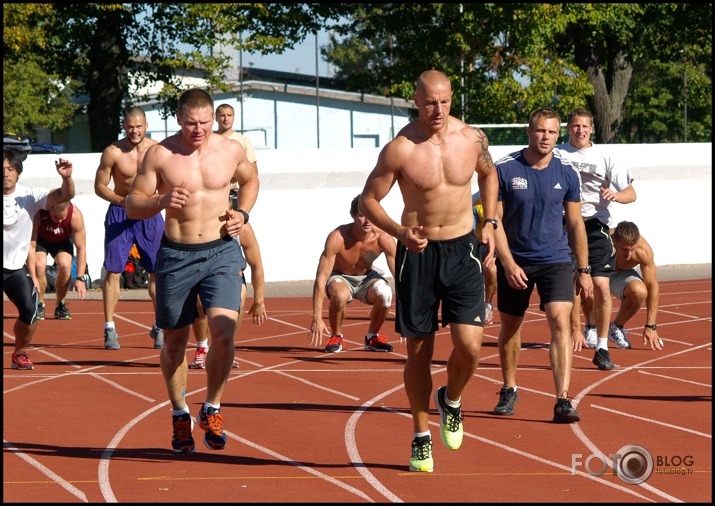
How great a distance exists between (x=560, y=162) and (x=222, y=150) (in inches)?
98.5

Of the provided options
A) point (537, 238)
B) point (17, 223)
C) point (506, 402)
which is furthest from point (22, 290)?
point (537, 238)

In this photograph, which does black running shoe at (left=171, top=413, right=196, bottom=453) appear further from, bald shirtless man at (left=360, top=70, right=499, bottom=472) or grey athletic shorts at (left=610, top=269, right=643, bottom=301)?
grey athletic shorts at (left=610, top=269, right=643, bottom=301)

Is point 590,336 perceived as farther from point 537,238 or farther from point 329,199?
point 329,199

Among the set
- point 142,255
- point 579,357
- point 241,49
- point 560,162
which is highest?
point 241,49

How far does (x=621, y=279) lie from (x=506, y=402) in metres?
3.80

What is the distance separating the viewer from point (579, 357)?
11.1m

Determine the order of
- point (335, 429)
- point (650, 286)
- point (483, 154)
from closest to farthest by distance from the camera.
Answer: point (483, 154), point (335, 429), point (650, 286)

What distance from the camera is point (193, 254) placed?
279 inches

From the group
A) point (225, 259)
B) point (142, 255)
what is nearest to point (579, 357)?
point (142, 255)

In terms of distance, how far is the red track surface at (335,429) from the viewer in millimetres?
6148

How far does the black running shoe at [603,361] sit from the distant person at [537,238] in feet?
7.01

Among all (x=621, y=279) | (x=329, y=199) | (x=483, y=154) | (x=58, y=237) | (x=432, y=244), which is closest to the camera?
(x=432, y=244)

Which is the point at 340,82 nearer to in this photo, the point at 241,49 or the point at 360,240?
the point at 241,49

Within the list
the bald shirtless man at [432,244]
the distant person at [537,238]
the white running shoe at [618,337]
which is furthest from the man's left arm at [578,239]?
the white running shoe at [618,337]
